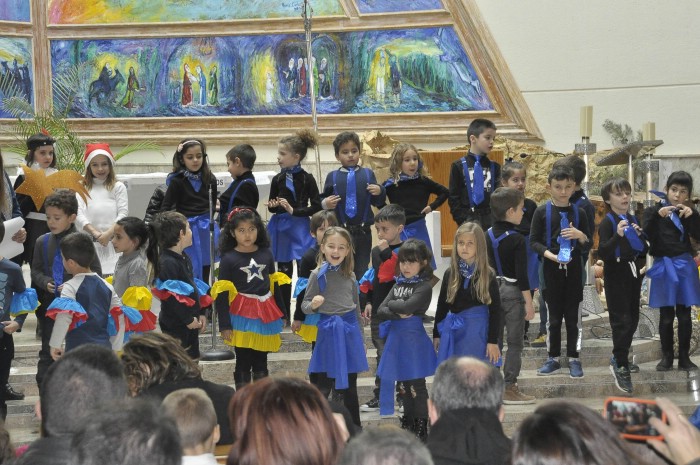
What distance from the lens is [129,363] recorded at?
438 centimetres

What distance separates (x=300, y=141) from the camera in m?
8.65

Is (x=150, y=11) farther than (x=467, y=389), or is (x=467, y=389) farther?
(x=150, y=11)

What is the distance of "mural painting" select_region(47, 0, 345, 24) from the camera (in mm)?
13258

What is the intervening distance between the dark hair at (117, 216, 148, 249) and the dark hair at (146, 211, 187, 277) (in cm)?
4

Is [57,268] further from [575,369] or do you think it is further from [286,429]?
[286,429]

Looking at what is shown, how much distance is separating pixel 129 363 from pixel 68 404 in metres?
0.96

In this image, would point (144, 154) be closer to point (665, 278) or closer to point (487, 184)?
point (487, 184)

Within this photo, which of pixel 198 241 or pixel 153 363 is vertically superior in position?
pixel 198 241

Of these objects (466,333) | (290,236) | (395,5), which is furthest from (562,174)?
(395,5)

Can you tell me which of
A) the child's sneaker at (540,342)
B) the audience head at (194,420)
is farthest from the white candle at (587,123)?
the audience head at (194,420)

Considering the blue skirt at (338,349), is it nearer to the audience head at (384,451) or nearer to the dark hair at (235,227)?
the dark hair at (235,227)

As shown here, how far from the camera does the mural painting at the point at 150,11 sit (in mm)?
13258

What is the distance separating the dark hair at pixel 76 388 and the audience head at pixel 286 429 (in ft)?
1.99

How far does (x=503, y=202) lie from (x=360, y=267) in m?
1.44
